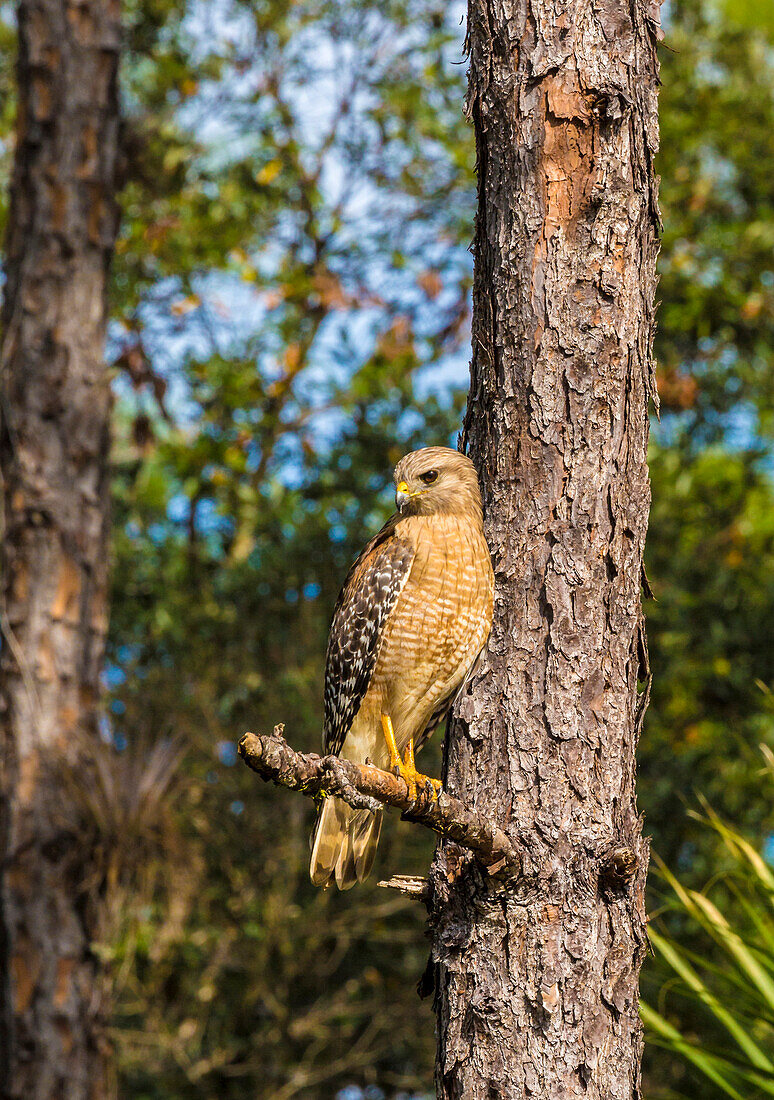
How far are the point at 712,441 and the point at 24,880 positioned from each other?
539 centimetres

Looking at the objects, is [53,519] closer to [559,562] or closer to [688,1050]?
[559,562]

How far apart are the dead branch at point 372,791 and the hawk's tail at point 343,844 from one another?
77cm

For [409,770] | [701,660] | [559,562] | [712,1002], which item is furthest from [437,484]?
[701,660]

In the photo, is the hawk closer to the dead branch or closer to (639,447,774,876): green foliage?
the dead branch

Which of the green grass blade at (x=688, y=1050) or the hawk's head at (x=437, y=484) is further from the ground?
the hawk's head at (x=437, y=484)

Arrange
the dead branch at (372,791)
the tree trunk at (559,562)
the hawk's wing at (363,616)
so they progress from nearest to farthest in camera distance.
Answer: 1. the dead branch at (372,791)
2. the tree trunk at (559,562)
3. the hawk's wing at (363,616)

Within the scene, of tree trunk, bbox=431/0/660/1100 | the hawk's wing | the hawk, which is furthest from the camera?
the hawk's wing

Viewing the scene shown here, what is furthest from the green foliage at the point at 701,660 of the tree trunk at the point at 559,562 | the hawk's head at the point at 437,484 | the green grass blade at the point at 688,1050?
the tree trunk at the point at 559,562

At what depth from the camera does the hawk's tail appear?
10.1 feet

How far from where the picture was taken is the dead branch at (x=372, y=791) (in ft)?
6.28

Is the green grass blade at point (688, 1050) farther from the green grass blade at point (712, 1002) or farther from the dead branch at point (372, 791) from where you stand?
the dead branch at point (372, 791)

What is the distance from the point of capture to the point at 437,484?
9.68 ft

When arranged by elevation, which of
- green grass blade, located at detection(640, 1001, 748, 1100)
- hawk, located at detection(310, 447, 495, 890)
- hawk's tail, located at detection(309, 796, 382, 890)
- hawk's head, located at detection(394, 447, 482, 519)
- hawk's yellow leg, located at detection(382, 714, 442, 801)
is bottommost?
green grass blade, located at detection(640, 1001, 748, 1100)

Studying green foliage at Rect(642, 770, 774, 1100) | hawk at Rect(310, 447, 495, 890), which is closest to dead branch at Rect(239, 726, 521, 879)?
hawk at Rect(310, 447, 495, 890)
